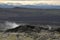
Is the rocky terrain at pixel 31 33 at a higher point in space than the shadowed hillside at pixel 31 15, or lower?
lower

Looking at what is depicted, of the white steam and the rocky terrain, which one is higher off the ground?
the white steam

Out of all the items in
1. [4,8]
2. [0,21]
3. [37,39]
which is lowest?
[37,39]

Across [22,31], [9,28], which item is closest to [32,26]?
[22,31]

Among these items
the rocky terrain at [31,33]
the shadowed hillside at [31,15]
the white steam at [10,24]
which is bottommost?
the rocky terrain at [31,33]

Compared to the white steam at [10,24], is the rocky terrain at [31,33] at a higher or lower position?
lower

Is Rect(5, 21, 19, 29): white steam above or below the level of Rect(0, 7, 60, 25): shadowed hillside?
below

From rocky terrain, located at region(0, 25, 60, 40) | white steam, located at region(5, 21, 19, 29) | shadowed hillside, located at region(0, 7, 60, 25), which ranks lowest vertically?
rocky terrain, located at region(0, 25, 60, 40)

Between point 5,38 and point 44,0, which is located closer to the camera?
point 5,38

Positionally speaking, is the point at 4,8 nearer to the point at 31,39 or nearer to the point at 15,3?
the point at 15,3

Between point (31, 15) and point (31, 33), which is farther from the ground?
point (31, 15)

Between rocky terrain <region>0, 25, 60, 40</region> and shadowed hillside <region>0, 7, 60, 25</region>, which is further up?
shadowed hillside <region>0, 7, 60, 25</region>

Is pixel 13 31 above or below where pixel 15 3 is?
below
